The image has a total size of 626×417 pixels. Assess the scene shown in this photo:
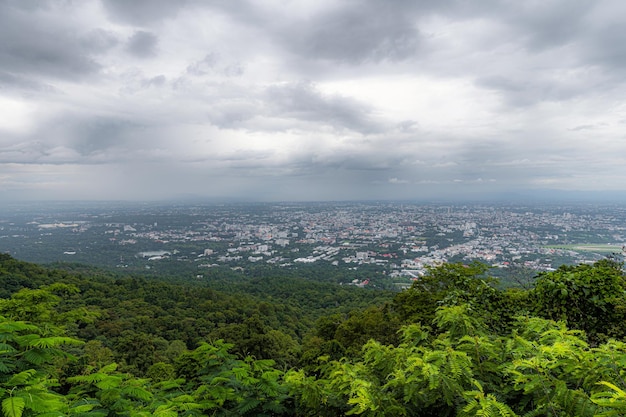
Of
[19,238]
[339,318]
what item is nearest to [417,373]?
[339,318]

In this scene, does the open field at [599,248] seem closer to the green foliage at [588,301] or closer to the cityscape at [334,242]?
the cityscape at [334,242]

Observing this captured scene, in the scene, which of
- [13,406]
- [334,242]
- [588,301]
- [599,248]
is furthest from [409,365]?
[334,242]

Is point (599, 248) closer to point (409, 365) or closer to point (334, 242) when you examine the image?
point (409, 365)

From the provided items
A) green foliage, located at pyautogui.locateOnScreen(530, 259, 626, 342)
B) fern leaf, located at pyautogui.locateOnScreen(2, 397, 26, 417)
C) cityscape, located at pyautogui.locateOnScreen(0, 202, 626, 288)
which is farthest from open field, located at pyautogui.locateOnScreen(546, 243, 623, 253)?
fern leaf, located at pyautogui.locateOnScreen(2, 397, 26, 417)

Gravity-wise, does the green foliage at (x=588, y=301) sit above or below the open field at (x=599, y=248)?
above

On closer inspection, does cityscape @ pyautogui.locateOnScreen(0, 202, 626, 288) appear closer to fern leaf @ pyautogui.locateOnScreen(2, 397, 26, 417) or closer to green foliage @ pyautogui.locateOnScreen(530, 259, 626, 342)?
green foliage @ pyautogui.locateOnScreen(530, 259, 626, 342)

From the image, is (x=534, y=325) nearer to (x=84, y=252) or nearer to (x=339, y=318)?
(x=339, y=318)

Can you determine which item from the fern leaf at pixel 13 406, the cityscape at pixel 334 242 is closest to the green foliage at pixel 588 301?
the fern leaf at pixel 13 406

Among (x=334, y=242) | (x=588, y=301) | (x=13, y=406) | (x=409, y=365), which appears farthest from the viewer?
(x=334, y=242)
